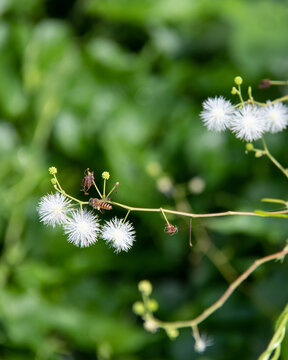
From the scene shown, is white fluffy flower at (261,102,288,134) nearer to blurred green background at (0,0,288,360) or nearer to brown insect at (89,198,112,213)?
brown insect at (89,198,112,213)

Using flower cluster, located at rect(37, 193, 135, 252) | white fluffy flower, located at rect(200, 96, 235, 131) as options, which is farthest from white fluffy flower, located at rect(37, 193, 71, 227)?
white fluffy flower, located at rect(200, 96, 235, 131)

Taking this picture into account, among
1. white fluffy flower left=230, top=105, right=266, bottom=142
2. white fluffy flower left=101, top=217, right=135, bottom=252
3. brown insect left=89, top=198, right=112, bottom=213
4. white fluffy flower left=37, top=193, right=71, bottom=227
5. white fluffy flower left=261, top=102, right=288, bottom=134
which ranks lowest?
white fluffy flower left=101, top=217, right=135, bottom=252

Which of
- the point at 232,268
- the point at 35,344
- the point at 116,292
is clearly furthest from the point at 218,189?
the point at 35,344

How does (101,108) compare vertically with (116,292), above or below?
above

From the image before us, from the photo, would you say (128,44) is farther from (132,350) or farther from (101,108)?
(132,350)

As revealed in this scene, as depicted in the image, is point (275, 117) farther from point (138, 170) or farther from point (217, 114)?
point (138, 170)

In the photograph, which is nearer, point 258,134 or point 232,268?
point 258,134

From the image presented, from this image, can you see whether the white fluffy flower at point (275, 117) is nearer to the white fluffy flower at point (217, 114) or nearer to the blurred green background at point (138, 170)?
the white fluffy flower at point (217, 114)

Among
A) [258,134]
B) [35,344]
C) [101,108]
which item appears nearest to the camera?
[258,134]
